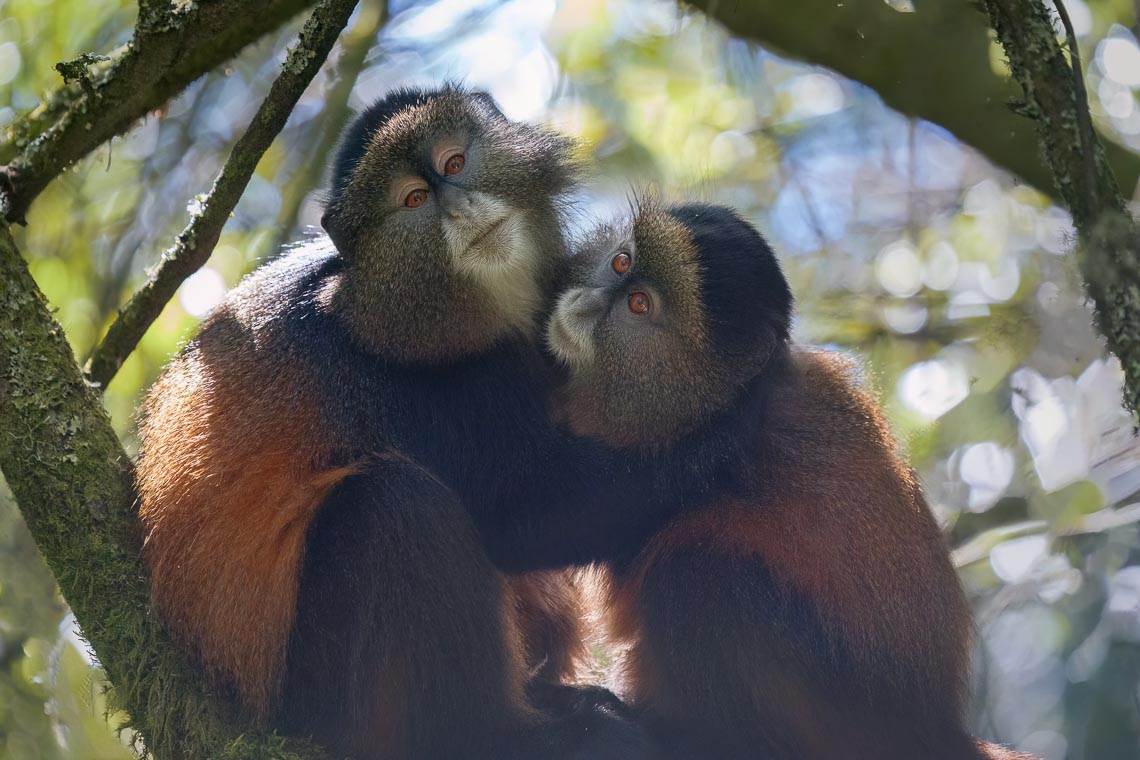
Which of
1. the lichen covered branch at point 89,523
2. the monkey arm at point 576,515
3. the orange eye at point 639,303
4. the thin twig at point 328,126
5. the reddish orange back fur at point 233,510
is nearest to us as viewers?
the lichen covered branch at point 89,523

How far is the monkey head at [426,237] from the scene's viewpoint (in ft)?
15.0

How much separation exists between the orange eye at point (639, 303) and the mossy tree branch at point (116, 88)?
2027mm

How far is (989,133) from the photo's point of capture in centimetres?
514

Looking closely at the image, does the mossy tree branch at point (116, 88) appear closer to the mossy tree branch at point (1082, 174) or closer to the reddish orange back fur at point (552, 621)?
the reddish orange back fur at point (552, 621)

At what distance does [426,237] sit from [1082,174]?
2645mm

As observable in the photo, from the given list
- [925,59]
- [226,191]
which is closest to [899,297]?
[925,59]

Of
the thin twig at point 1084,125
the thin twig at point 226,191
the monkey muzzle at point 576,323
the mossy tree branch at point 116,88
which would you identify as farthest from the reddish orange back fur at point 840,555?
the mossy tree branch at point 116,88

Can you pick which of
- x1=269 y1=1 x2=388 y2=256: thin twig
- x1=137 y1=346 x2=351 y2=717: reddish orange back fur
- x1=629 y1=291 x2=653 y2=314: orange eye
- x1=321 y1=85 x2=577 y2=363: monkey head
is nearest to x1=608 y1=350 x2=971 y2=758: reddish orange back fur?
x1=629 y1=291 x2=653 y2=314: orange eye

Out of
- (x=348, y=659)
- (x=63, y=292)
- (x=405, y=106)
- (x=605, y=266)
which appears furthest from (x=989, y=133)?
(x=63, y=292)

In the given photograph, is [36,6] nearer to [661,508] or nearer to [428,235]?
[428,235]

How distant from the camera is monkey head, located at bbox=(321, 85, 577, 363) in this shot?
4.57 meters

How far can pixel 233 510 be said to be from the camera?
13.4 feet

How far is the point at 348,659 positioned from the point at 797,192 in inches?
216

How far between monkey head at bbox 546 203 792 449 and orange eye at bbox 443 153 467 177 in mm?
749
